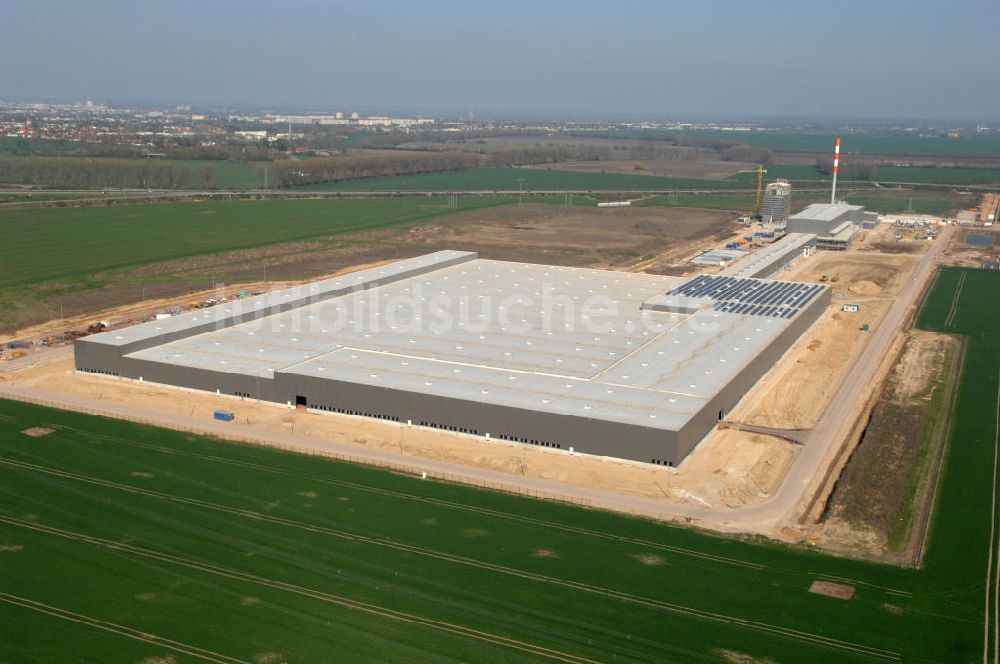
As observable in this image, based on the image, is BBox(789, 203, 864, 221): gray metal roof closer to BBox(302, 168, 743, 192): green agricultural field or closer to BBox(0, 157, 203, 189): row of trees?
BBox(302, 168, 743, 192): green agricultural field

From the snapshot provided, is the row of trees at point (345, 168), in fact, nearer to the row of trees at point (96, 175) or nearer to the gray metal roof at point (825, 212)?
the row of trees at point (96, 175)

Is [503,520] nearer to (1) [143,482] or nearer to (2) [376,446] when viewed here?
(2) [376,446]

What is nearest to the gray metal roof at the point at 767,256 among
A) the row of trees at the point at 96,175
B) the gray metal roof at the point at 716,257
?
the gray metal roof at the point at 716,257

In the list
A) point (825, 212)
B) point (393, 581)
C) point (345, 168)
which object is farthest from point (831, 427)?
point (345, 168)

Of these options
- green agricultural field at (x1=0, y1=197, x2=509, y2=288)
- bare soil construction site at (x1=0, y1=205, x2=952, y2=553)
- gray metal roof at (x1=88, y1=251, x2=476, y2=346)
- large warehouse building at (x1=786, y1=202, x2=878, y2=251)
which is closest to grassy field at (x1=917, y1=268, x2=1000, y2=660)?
bare soil construction site at (x1=0, y1=205, x2=952, y2=553)

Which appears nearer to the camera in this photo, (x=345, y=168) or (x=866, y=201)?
(x=866, y=201)

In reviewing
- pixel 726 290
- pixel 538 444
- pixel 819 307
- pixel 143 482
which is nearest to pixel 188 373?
pixel 143 482

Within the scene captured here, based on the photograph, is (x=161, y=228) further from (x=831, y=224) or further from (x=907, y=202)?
(x=907, y=202)
